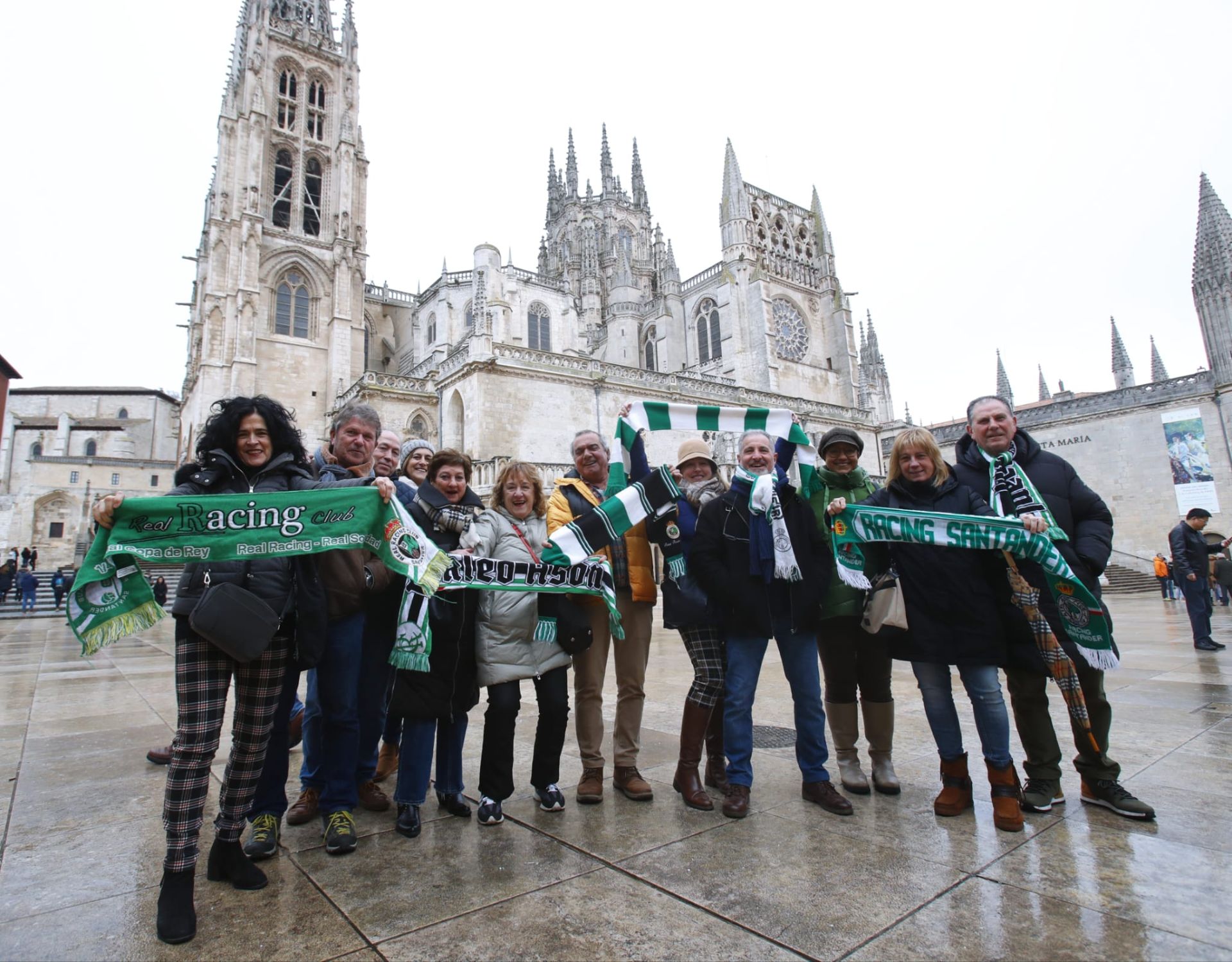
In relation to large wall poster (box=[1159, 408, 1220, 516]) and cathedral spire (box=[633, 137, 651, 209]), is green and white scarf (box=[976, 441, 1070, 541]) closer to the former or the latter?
large wall poster (box=[1159, 408, 1220, 516])

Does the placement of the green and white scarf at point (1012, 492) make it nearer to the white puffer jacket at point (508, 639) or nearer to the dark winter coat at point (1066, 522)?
the dark winter coat at point (1066, 522)

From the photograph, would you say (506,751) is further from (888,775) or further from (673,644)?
(673,644)

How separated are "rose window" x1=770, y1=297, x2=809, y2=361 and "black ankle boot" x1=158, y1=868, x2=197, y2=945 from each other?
115 ft

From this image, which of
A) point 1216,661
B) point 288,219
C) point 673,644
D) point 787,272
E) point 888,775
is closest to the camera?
point 888,775

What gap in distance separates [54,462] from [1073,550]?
170 feet

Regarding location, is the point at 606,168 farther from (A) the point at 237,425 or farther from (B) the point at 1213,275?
(A) the point at 237,425

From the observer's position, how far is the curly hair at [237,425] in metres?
2.91

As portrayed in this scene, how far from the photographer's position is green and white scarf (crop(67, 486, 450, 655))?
2.69 meters

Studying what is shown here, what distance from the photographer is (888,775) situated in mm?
3516

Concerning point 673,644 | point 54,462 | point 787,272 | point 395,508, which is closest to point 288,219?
point 54,462

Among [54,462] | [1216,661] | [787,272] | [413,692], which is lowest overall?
[1216,661]

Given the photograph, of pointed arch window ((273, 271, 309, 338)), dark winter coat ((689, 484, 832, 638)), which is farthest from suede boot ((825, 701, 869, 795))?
pointed arch window ((273, 271, 309, 338))

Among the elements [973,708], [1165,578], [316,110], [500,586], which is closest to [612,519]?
A: [500,586]

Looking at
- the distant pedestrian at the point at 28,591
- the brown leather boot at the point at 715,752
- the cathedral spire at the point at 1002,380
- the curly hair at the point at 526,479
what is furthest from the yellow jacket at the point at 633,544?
the cathedral spire at the point at 1002,380
